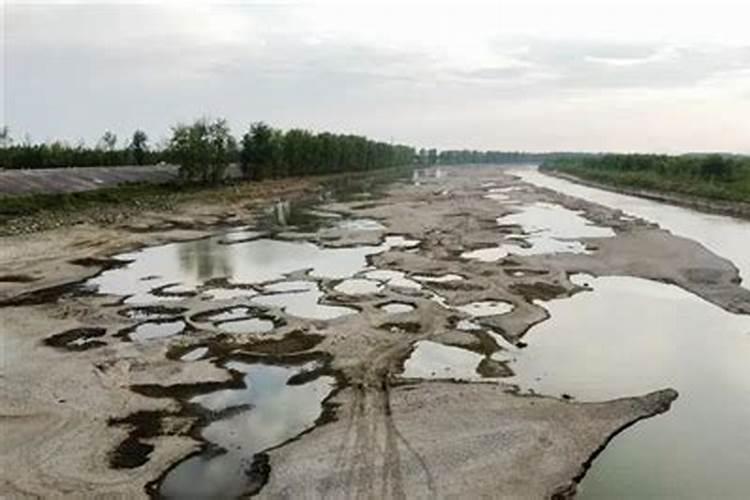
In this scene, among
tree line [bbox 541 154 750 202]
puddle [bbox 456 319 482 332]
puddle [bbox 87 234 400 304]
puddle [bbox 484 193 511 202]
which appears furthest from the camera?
puddle [bbox 484 193 511 202]

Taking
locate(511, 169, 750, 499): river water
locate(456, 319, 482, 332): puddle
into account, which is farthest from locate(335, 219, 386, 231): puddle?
locate(456, 319, 482, 332): puddle

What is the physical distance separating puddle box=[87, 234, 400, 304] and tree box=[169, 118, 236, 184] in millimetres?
32405

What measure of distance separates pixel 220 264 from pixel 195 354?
1554 cm

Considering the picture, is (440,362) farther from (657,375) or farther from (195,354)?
(195,354)

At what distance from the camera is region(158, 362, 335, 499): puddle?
1234cm

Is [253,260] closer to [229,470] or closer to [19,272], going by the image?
[19,272]

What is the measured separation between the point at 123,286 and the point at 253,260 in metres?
8.10

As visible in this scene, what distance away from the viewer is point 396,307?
2452cm

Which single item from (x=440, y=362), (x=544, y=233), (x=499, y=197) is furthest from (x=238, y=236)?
(x=499, y=197)

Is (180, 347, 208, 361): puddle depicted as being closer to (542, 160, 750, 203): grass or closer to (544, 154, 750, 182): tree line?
(542, 160, 750, 203): grass

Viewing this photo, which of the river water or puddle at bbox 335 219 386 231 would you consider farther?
puddle at bbox 335 219 386 231

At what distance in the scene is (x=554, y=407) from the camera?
15.8m

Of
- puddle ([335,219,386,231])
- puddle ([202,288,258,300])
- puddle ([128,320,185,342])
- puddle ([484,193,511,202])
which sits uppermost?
puddle ([484,193,511,202])

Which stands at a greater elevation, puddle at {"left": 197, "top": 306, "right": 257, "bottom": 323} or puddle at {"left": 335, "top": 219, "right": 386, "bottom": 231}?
puddle at {"left": 335, "top": 219, "right": 386, "bottom": 231}
